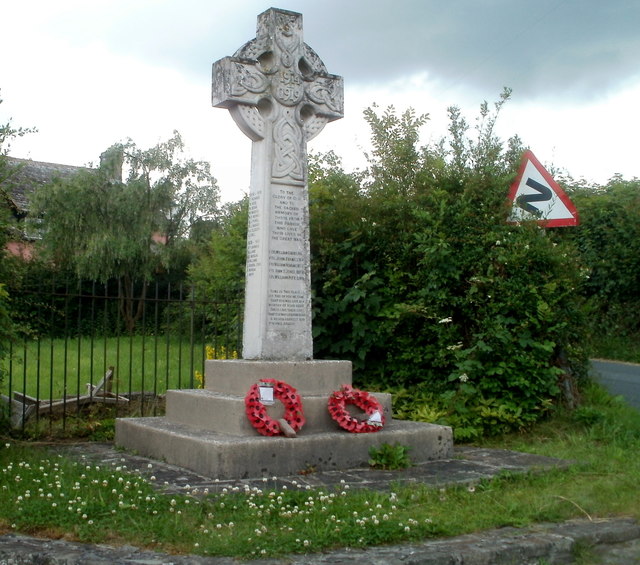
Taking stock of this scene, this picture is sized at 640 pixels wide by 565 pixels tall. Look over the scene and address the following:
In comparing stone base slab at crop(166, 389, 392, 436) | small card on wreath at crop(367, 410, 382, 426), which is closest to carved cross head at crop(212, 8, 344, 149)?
stone base slab at crop(166, 389, 392, 436)

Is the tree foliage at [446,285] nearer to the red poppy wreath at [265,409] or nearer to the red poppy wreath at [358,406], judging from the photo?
the red poppy wreath at [358,406]

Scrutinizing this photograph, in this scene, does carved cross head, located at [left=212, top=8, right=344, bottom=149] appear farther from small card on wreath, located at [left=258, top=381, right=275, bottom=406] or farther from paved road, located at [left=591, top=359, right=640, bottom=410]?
paved road, located at [left=591, top=359, right=640, bottom=410]

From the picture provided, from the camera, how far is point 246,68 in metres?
7.53

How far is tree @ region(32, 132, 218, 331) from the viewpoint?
82.6 ft

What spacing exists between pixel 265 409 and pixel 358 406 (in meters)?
0.99

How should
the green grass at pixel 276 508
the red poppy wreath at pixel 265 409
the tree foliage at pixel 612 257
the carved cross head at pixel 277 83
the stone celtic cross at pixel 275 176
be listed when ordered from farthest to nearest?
1. the tree foliage at pixel 612 257
2. the carved cross head at pixel 277 83
3. the stone celtic cross at pixel 275 176
4. the red poppy wreath at pixel 265 409
5. the green grass at pixel 276 508

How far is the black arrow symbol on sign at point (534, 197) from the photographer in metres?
8.43

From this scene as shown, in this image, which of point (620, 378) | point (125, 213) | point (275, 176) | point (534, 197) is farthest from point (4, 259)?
point (125, 213)

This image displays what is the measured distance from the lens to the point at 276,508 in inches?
190

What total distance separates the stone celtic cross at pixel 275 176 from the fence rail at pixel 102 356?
1.31m

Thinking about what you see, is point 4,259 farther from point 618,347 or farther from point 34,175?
point 34,175

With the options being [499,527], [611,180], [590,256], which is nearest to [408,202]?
[499,527]

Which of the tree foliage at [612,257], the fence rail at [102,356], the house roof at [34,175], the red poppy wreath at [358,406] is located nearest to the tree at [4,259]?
the fence rail at [102,356]

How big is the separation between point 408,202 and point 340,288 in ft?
4.44
